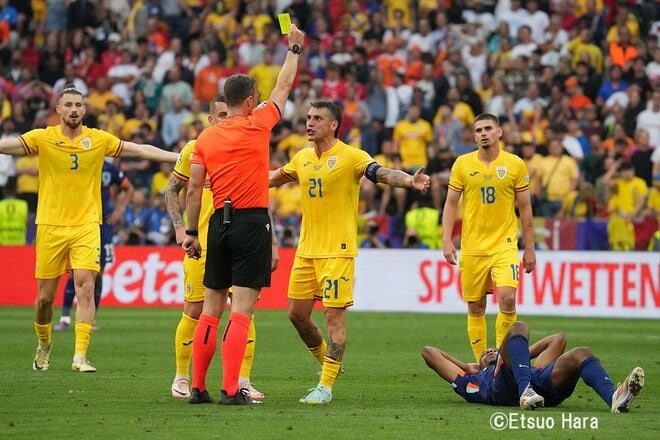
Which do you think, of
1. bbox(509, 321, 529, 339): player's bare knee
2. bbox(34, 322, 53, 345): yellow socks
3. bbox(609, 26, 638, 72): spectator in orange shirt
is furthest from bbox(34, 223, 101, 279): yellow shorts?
bbox(609, 26, 638, 72): spectator in orange shirt

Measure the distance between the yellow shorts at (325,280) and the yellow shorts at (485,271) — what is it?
2.56 meters

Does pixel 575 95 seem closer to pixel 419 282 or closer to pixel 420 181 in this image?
pixel 419 282

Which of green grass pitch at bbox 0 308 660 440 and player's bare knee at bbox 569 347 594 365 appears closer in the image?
green grass pitch at bbox 0 308 660 440

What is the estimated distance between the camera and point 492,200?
14398 millimetres

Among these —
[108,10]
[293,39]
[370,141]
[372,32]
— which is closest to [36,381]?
[293,39]

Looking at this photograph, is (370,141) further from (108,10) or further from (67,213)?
(67,213)

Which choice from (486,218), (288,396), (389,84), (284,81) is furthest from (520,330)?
(389,84)

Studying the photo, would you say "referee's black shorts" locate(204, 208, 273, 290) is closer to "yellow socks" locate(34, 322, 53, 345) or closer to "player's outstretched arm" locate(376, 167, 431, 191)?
"player's outstretched arm" locate(376, 167, 431, 191)

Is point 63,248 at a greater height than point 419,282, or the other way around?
point 63,248

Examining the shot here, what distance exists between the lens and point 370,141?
28.7m

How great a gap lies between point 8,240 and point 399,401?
16.6 m

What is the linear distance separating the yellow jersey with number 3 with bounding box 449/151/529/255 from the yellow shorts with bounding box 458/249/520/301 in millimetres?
78

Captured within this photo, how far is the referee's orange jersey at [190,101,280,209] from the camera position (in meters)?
11.0

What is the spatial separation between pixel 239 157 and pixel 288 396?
93.6 inches
